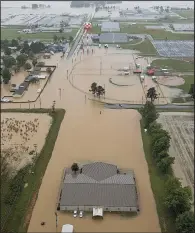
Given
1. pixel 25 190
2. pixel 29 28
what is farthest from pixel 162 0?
pixel 25 190

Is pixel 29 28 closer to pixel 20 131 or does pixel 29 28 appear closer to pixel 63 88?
pixel 63 88

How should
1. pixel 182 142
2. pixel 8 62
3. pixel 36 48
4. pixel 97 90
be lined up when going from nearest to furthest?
pixel 182 142, pixel 97 90, pixel 8 62, pixel 36 48

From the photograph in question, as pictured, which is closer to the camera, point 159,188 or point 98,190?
point 98,190

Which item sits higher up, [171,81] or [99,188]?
[171,81]

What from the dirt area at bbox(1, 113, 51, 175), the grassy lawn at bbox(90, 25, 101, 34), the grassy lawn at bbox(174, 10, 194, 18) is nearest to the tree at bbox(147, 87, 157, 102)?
the dirt area at bbox(1, 113, 51, 175)

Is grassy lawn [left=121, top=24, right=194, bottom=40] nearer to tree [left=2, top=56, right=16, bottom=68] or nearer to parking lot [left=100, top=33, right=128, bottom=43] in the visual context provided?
parking lot [left=100, top=33, right=128, bottom=43]

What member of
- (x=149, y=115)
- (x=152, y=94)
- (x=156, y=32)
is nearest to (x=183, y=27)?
(x=156, y=32)

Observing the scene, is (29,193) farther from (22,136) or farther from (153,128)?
(153,128)

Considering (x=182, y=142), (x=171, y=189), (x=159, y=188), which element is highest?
(x=182, y=142)
